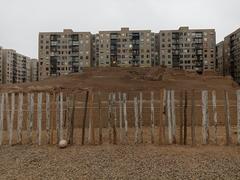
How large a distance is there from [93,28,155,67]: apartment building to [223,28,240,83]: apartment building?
17540 millimetres

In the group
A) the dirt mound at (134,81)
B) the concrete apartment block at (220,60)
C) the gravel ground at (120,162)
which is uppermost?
the concrete apartment block at (220,60)

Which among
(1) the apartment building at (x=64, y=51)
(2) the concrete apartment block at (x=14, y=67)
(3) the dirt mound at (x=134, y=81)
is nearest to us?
(3) the dirt mound at (x=134, y=81)

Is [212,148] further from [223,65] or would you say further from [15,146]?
[223,65]

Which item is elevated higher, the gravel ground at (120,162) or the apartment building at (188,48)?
the apartment building at (188,48)

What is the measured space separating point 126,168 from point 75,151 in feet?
7.16

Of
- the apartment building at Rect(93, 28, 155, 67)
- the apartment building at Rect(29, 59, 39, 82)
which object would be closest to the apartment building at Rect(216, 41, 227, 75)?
the apartment building at Rect(93, 28, 155, 67)

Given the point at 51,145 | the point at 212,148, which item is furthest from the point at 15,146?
the point at 212,148

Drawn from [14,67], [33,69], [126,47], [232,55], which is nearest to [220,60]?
[232,55]

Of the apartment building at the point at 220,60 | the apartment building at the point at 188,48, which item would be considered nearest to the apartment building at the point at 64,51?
the apartment building at the point at 188,48

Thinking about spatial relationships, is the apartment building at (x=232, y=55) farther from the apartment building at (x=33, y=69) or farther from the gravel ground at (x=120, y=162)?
the apartment building at (x=33, y=69)

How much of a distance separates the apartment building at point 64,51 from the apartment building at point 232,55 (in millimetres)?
31157

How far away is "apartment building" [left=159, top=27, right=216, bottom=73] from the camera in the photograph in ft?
216

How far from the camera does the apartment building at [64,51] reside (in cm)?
6669

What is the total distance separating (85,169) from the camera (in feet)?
20.8
